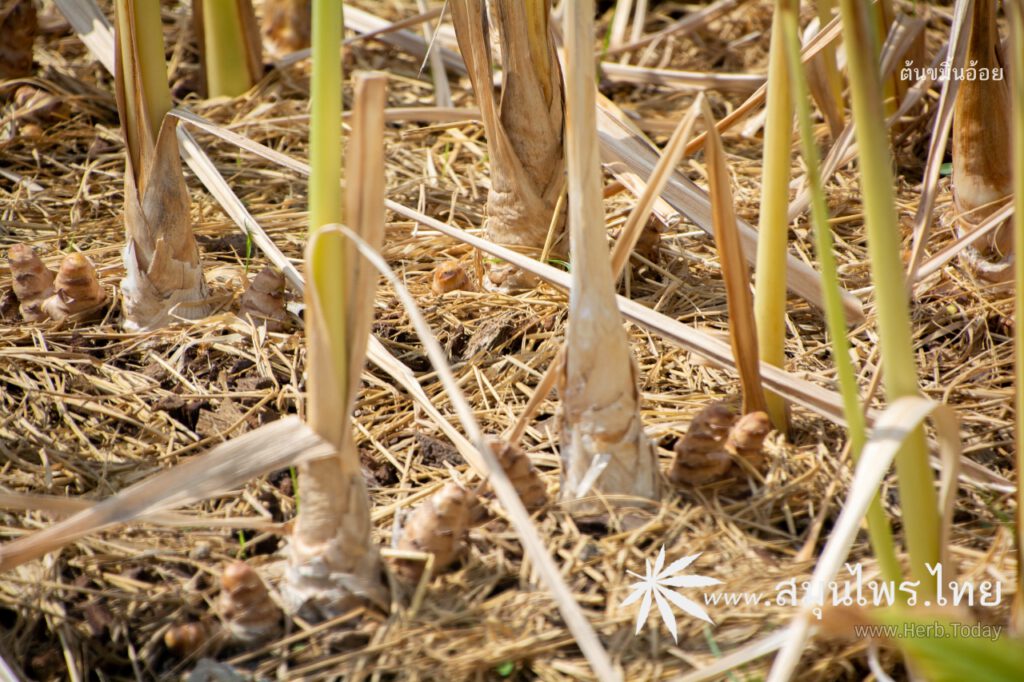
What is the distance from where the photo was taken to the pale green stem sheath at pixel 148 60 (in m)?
1.17

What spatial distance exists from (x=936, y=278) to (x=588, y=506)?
27.6 inches

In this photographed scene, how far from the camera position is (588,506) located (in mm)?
960

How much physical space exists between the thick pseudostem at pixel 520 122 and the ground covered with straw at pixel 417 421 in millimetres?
101

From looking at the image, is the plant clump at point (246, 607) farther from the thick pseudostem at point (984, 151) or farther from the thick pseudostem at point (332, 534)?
the thick pseudostem at point (984, 151)

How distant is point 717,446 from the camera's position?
3.18 ft

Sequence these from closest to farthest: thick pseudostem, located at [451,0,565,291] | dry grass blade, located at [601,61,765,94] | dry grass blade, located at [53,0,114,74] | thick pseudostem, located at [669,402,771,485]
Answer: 1. thick pseudostem, located at [669,402,771,485]
2. thick pseudostem, located at [451,0,565,291]
3. dry grass blade, located at [53,0,114,74]
4. dry grass blade, located at [601,61,765,94]

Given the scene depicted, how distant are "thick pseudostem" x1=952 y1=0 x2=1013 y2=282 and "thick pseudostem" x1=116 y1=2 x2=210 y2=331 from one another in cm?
108

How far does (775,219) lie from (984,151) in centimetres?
51

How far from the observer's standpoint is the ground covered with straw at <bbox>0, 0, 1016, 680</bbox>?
0.85 meters

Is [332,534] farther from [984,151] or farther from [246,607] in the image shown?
[984,151]

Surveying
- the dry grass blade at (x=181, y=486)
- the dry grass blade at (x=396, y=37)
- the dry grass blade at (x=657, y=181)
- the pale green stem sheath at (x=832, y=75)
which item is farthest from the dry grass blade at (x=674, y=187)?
the dry grass blade at (x=396, y=37)

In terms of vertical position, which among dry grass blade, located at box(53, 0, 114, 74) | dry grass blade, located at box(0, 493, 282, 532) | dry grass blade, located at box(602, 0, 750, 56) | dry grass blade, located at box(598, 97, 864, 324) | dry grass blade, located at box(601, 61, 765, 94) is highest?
dry grass blade, located at box(53, 0, 114, 74)

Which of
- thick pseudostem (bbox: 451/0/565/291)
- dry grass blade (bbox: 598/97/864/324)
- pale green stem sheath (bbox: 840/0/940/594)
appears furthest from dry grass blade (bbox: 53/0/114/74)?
pale green stem sheath (bbox: 840/0/940/594)

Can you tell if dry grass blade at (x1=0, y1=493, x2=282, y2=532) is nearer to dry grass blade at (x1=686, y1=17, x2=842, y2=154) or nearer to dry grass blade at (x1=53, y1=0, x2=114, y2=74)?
dry grass blade at (x1=686, y1=17, x2=842, y2=154)
